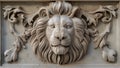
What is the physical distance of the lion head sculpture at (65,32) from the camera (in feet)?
12.6

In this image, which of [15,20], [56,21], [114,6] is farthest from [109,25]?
[15,20]

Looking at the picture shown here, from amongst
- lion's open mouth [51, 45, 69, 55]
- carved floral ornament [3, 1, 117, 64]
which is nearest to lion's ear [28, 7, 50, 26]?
carved floral ornament [3, 1, 117, 64]

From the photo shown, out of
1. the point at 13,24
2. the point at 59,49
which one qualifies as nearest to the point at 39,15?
the point at 13,24

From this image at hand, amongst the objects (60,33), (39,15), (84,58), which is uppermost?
(39,15)

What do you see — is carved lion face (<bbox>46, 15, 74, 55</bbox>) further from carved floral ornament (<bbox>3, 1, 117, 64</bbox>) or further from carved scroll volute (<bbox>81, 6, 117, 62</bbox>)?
carved scroll volute (<bbox>81, 6, 117, 62</bbox>)

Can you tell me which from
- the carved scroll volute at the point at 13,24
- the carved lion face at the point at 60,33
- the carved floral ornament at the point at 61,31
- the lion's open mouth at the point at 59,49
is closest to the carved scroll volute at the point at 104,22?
the carved floral ornament at the point at 61,31

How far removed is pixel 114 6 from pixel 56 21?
532 mm

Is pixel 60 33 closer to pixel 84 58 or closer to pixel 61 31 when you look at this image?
pixel 61 31

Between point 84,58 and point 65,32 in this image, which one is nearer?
point 65,32

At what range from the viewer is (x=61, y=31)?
3811 mm

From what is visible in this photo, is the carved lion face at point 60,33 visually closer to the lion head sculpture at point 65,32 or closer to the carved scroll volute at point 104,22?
the lion head sculpture at point 65,32

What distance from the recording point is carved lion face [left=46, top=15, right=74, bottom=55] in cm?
381

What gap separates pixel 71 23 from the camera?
3877 mm

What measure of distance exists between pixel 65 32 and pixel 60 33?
0.05m
